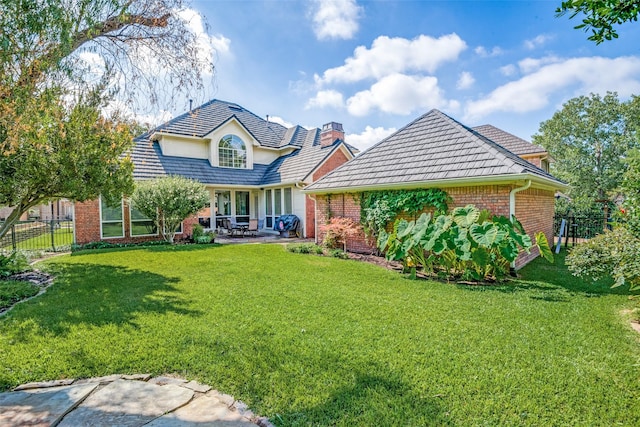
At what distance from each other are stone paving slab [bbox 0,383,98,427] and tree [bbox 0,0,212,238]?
403 cm

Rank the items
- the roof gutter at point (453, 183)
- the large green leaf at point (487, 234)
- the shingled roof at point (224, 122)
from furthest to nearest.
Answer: the shingled roof at point (224, 122) → the roof gutter at point (453, 183) → the large green leaf at point (487, 234)

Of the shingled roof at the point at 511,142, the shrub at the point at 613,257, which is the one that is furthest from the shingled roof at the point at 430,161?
the shingled roof at the point at 511,142

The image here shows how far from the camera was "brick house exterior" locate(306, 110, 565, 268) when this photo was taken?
892 cm

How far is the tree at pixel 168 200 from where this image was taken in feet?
45.3

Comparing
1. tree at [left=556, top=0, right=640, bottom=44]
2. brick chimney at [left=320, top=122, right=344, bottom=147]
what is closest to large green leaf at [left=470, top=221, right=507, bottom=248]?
tree at [left=556, top=0, right=640, bottom=44]

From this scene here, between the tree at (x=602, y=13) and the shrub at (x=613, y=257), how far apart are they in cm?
348

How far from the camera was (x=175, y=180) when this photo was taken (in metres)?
14.2

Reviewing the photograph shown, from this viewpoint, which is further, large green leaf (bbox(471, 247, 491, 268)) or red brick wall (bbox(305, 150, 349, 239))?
red brick wall (bbox(305, 150, 349, 239))

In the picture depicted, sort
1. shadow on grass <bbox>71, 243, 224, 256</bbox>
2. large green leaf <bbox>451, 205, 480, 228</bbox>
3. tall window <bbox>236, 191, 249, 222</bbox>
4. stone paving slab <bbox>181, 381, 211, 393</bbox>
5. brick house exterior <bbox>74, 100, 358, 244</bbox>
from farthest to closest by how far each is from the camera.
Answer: tall window <bbox>236, 191, 249, 222</bbox>
brick house exterior <bbox>74, 100, 358, 244</bbox>
shadow on grass <bbox>71, 243, 224, 256</bbox>
large green leaf <bbox>451, 205, 480, 228</bbox>
stone paving slab <bbox>181, 381, 211, 393</bbox>

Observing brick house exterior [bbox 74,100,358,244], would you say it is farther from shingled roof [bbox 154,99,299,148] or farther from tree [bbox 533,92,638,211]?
tree [bbox 533,92,638,211]

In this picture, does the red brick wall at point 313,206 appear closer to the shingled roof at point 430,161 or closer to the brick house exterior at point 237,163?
the brick house exterior at point 237,163

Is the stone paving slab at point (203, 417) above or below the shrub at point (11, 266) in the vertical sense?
below

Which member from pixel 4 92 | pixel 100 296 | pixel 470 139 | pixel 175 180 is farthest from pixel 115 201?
pixel 470 139

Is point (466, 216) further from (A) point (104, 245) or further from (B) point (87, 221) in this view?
(B) point (87, 221)
